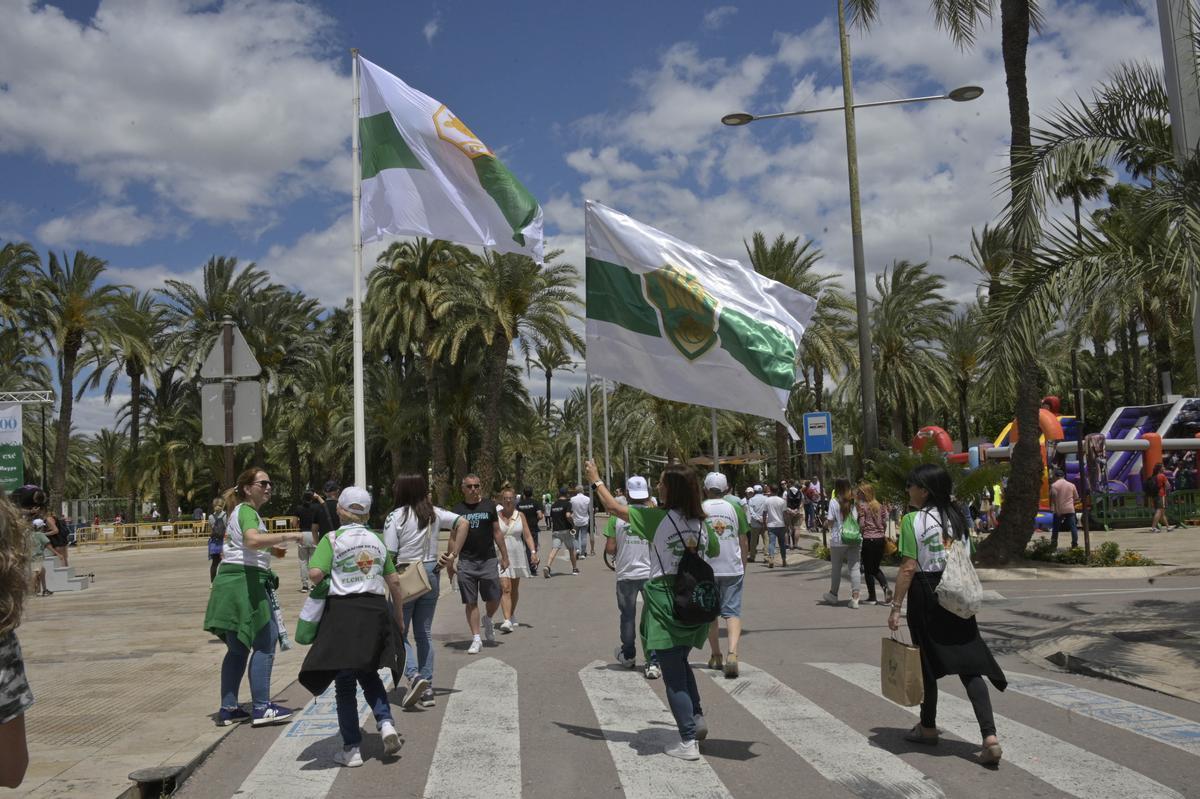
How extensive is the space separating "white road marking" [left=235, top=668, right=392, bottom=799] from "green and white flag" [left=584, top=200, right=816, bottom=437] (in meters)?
3.37

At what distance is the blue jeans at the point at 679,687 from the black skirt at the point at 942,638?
1.40m

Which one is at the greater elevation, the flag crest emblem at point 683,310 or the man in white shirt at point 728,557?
the flag crest emblem at point 683,310

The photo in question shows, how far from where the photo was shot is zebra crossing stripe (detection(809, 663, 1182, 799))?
5.25 m

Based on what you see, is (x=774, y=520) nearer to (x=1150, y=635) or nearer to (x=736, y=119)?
(x=736, y=119)

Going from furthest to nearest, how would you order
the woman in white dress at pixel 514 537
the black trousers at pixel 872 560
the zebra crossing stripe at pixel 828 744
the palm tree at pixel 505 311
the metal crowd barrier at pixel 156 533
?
the metal crowd barrier at pixel 156 533
the palm tree at pixel 505 311
the black trousers at pixel 872 560
the woman in white dress at pixel 514 537
the zebra crossing stripe at pixel 828 744

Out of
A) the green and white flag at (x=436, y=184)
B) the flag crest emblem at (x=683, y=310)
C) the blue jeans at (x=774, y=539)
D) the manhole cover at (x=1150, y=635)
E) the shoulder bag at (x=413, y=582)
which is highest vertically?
the green and white flag at (x=436, y=184)

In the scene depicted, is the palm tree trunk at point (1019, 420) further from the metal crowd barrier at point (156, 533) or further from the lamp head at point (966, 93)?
the metal crowd barrier at point (156, 533)

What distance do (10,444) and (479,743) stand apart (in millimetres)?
20688

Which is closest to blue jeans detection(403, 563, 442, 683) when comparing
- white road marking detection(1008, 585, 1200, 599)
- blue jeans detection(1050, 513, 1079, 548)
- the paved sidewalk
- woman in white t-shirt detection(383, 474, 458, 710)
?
woman in white t-shirt detection(383, 474, 458, 710)

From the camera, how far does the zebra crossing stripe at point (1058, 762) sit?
5254 millimetres

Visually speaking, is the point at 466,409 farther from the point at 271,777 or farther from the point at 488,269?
the point at 271,777

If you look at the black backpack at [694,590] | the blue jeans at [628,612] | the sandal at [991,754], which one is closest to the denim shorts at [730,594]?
the blue jeans at [628,612]

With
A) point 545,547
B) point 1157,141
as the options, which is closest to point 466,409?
point 545,547

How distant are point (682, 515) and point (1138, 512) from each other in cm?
2542
